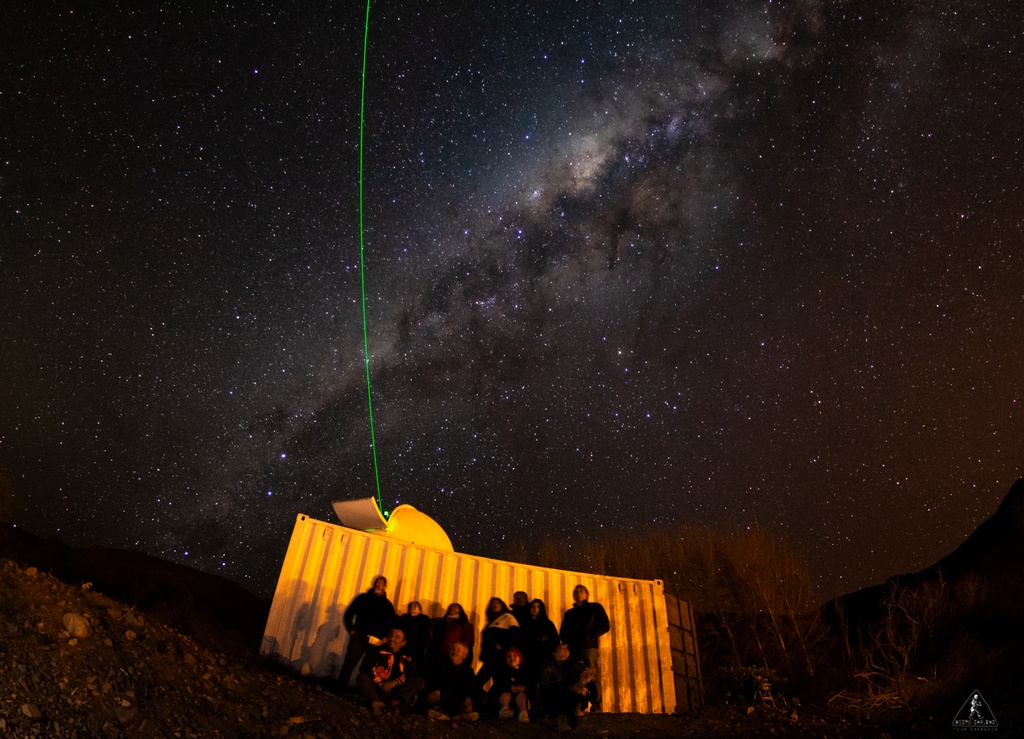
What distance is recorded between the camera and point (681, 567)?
2831 cm

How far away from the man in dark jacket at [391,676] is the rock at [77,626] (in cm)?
268

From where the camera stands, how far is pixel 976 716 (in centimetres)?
777

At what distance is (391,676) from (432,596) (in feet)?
5.77

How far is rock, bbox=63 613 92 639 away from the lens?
6.05 meters

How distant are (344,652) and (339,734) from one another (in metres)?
2.34

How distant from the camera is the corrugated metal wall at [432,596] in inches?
331

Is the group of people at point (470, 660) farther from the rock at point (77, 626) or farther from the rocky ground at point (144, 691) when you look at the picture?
the rock at point (77, 626)

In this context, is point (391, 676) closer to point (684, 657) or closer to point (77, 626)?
point (77, 626)

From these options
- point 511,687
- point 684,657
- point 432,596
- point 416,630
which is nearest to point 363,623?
→ point 416,630

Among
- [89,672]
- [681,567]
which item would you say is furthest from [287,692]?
[681,567]

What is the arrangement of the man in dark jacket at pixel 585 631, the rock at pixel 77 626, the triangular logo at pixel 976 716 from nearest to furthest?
the rock at pixel 77 626
the triangular logo at pixel 976 716
the man in dark jacket at pixel 585 631

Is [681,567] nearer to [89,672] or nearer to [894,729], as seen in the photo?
[894,729]

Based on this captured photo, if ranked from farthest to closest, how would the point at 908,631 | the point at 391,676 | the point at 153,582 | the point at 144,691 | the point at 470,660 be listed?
the point at 153,582 → the point at 908,631 → the point at 470,660 → the point at 391,676 → the point at 144,691

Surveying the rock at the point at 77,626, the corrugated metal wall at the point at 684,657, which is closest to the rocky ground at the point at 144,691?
the rock at the point at 77,626
